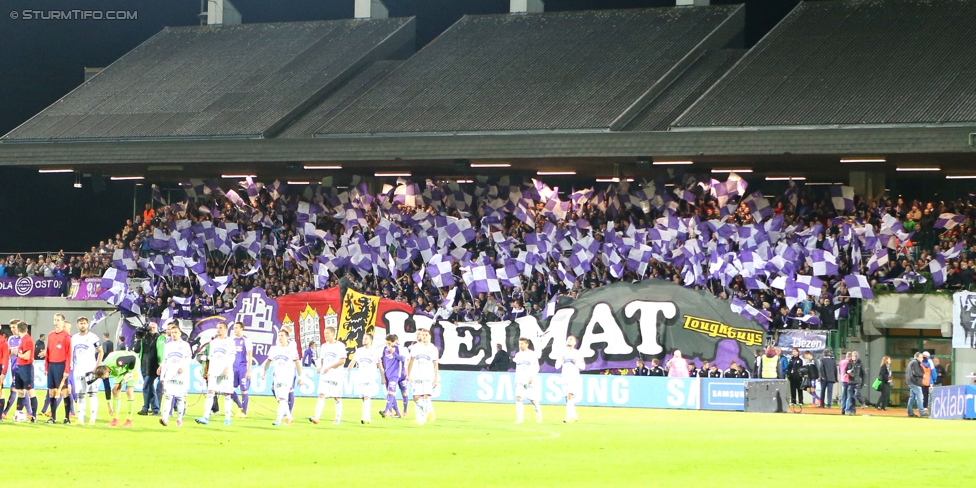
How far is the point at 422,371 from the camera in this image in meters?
28.3

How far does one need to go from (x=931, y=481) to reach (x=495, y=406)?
21906 mm

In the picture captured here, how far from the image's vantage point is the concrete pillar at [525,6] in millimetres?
56281

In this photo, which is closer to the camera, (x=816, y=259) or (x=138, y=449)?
(x=138, y=449)

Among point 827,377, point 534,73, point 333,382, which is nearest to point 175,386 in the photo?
point 333,382

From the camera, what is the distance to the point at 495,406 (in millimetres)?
38531

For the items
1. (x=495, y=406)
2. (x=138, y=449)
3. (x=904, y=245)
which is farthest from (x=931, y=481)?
(x=904, y=245)

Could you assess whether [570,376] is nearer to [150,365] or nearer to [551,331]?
[150,365]

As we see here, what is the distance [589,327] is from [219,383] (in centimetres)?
1877

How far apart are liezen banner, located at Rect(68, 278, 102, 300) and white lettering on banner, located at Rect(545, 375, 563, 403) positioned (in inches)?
821

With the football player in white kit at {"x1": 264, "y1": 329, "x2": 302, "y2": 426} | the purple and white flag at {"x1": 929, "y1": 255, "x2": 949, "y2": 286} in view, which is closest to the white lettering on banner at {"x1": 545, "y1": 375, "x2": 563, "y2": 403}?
the purple and white flag at {"x1": 929, "y1": 255, "x2": 949, "y2": 286}

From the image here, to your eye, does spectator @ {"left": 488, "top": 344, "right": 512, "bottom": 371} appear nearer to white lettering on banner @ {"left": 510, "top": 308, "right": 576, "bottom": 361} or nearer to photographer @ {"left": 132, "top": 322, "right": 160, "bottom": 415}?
white lettering on banner @ {"left": 510, "top": 308, "right": 576, "bottom": 361}

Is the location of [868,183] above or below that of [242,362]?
above

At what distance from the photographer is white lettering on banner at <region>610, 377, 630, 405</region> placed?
39281mm

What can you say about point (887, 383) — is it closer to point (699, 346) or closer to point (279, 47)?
point (699, 346)
